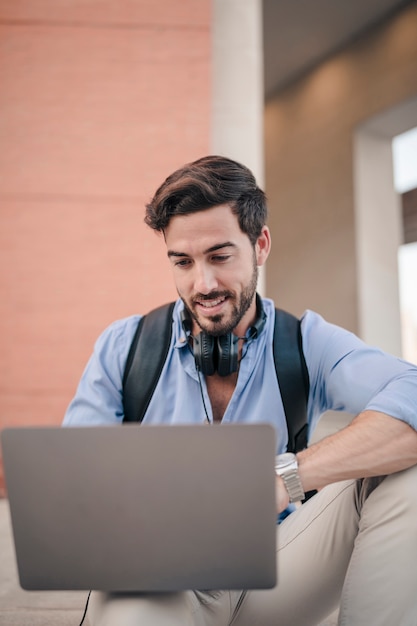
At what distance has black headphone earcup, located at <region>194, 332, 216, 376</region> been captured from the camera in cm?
135

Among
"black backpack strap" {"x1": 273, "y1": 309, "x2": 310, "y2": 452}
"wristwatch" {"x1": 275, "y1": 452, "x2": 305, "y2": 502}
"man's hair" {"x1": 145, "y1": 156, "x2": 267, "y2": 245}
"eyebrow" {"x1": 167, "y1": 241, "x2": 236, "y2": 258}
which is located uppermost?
"man's hair" {"x1": 145, "y1": 156, "x2": 267, "y2": 245}

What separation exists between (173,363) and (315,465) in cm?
46

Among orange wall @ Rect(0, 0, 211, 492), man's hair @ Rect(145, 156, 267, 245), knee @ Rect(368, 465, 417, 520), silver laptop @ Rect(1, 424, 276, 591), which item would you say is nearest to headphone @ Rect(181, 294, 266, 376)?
man's hair @ Rect(145, 156, 267, 245)

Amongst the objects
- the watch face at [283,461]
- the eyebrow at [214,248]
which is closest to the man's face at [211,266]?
the eyebrow at [214,248]

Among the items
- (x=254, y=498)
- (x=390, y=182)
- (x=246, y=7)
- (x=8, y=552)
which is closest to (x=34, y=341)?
(x=8, y=552)

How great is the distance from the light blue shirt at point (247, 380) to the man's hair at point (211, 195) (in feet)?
0.82

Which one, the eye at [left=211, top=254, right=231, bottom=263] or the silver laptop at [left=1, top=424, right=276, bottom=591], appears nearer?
the silver laptop at [left=1, top=424, right=276, bottom=591]

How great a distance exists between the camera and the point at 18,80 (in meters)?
3.35

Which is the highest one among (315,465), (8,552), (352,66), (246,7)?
(352,66)

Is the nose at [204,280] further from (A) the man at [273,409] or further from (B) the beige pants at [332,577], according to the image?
(B) the beige pants at [332,577]

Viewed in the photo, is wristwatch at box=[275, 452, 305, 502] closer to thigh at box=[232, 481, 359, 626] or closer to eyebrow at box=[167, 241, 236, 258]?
thigh at box=[232, 481, 359, 626]

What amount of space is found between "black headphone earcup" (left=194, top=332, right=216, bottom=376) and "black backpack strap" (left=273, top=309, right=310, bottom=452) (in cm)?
15

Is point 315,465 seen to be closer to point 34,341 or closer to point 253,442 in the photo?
point 253,442

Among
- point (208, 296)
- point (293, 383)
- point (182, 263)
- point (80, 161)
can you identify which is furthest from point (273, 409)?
point (80, 161)
